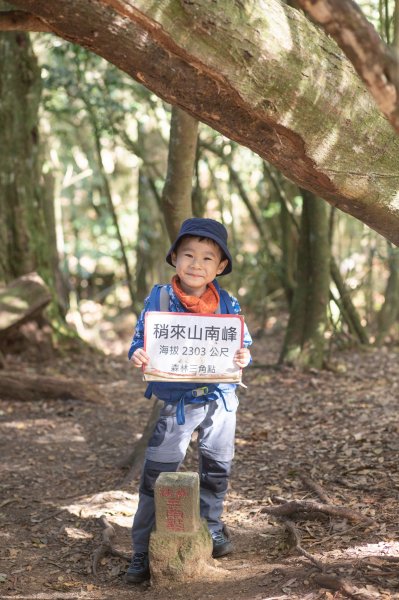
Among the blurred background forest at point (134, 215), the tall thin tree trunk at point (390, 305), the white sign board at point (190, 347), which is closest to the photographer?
the white sign board at point (190, 347)

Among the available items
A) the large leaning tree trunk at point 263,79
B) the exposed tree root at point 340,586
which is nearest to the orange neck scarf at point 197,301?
the large leaning tree trunk at point 263,79

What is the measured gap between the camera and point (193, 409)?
4.01m

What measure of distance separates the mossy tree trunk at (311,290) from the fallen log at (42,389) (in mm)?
2580

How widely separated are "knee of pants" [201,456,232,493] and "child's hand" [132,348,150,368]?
75cm

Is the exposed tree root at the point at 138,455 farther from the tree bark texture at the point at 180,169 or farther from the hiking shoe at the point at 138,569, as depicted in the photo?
the hiking shoe at the point at 138,569

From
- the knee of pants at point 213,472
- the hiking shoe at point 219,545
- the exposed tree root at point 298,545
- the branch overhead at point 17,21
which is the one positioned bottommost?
the hiking shoe at point 219,545

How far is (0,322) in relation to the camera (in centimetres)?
962

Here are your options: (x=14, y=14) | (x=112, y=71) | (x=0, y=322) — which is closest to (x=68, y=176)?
(x=112, y=71)

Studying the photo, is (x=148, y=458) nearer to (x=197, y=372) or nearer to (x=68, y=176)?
(x=197, y=372)

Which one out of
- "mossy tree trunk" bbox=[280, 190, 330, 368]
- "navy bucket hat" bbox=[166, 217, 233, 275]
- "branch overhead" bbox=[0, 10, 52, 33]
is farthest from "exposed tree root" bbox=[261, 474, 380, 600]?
"mossy tree trunk" bbox=[280, 190, 330, 368]

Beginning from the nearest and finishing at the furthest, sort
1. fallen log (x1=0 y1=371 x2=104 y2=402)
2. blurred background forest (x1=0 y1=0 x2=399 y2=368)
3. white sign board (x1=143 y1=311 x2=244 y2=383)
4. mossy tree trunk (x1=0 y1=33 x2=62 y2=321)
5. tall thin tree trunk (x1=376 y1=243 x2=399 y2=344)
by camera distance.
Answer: white sign board (x1=143 y1=311 x2=244 y2=383) → fallen log (x1=0 y1=371 x2=104 y2=402) → blurred background forest (x1=0 y1=0 x2=399 y2=368) → mossy tree trunk (x1=0 y1=33 x2=62 y2=321) → tall thin tree trunk (x1=376 y1=243 x2=399 y2=344)

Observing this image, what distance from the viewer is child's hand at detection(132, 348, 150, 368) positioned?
12.3ft

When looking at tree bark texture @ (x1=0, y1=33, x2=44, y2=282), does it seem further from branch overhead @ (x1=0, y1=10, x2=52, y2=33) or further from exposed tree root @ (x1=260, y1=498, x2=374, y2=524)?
branch overhead @ (x1=0, y1=10, x2=52, y2=33)

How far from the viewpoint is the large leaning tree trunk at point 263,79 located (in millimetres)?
3041
